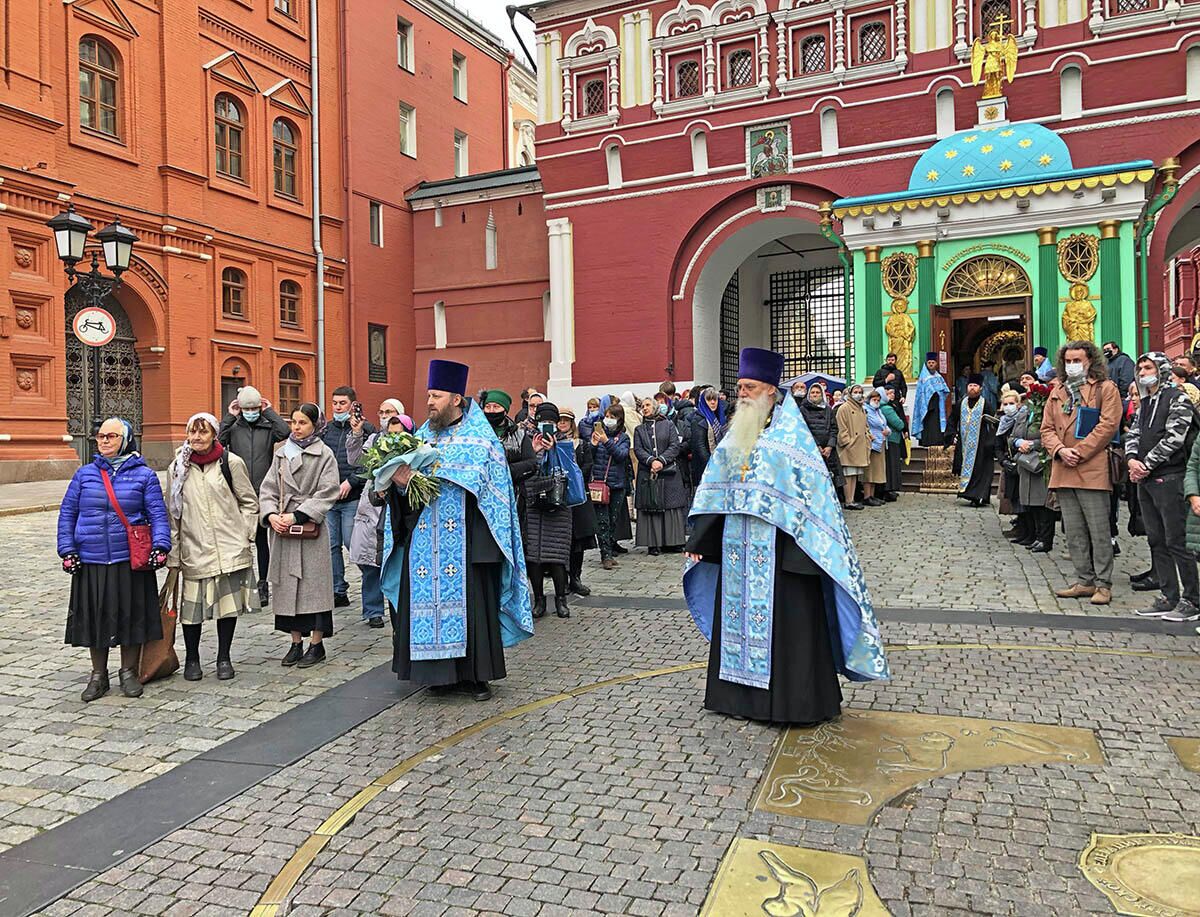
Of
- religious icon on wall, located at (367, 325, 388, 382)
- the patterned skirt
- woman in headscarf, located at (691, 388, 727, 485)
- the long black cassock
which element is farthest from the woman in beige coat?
religious icon on wall, located at (367, 325, 388, 382)

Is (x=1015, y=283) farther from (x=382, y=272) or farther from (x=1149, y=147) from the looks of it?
(x=382, y=272)

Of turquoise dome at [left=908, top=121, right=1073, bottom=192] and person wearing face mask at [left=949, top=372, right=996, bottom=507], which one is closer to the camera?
person wearing face mask at [left=949, top=372, right=996, bottom=507]

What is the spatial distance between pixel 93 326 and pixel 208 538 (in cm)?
825

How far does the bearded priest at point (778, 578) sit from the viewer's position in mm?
4844

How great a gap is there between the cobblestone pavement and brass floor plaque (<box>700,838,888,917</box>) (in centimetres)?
7

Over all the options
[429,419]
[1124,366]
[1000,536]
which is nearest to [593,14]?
[1124,366]

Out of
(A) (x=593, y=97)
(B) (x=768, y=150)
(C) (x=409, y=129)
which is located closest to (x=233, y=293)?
(C) (x=409, y=129)

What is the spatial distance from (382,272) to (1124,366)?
66.1ft

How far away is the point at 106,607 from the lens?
18.6 ft

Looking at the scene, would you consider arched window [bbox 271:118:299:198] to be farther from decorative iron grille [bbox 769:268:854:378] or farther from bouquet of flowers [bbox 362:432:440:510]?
bouquet of flowers [bbox 362:432:440:510]

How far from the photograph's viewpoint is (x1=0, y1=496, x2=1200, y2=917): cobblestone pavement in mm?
3316

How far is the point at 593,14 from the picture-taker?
2305 centimetres

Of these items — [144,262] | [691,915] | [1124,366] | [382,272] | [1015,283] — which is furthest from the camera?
[382,272]

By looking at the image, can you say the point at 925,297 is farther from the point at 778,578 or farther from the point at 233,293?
the point at 233,293
